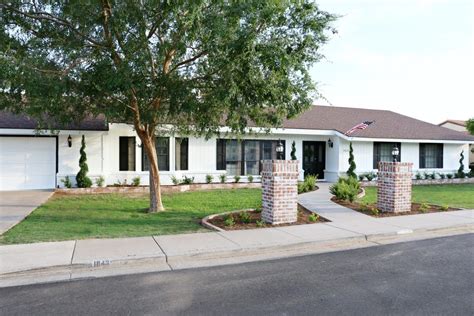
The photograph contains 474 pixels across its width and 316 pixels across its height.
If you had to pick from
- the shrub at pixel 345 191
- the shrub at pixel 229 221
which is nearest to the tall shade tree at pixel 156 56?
the shrub at pixel 229 221

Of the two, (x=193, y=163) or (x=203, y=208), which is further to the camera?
(x=193, y=163)

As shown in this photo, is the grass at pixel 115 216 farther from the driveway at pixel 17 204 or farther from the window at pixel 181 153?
the window at pixel 181 153

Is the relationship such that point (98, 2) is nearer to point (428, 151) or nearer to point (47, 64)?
point (47, 64)

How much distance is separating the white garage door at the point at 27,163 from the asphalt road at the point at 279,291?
39.9ft

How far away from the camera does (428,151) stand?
2330cm

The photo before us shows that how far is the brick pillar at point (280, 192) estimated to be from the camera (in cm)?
941

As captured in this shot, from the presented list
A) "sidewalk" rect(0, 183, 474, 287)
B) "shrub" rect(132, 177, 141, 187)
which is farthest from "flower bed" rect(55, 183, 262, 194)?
"sidewalk" rect(0, 183, 474, 287)

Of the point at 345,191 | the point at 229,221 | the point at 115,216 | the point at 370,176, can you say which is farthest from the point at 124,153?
the point at 370,176

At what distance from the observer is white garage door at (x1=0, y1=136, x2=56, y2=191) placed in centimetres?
1582

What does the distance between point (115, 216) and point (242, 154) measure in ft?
32.7

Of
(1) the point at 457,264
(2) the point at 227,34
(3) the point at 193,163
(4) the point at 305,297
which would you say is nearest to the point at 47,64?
(2) the point at 227,34

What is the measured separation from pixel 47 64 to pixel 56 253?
14.1ft

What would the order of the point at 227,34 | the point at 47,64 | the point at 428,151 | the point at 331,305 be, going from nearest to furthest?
the point at 331,305
the point at 227,34
the point at 47,64
the point at 428,151

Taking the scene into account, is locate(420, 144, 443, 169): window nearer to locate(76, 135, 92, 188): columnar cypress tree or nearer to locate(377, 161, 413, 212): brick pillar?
locate(377, 161, 413, 212): brick pillar
